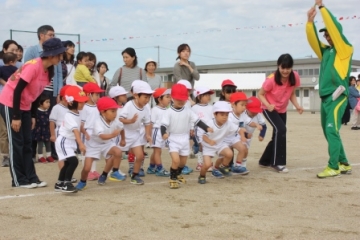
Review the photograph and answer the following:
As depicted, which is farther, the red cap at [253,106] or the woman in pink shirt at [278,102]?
the woman in pink shirt at [278,102]

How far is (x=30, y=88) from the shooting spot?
6430 millimetres

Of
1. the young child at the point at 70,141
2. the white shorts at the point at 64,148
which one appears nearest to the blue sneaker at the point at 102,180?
the young child at the point at 70,141

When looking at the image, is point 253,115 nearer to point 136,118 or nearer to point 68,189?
point 136,118

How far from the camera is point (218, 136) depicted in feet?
→ 23.6

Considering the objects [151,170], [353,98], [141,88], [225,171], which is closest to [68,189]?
[141,88]

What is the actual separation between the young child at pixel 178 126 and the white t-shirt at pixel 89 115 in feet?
3.05

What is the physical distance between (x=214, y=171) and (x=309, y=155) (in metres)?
3.22

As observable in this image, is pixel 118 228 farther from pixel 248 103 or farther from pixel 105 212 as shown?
pixel 248 103

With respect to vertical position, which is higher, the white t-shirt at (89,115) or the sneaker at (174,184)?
the white t-shirt at (89,115)

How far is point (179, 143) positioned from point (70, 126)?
1.48 meters

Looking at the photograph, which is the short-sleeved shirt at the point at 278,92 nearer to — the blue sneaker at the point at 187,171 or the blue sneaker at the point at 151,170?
the blue sneaker at the point at 187,171

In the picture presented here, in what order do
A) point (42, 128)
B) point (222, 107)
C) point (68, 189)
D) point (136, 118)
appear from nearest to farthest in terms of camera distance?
point (68, 189)
point (222, 107)
point (136, 118)
point (42, 128)

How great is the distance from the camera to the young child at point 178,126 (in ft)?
22.1

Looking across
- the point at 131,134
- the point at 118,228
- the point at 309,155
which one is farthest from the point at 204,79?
the point at 118,228
